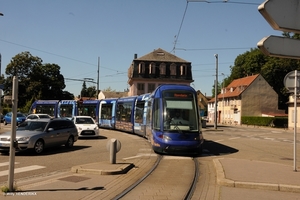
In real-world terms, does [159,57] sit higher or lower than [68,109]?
higher

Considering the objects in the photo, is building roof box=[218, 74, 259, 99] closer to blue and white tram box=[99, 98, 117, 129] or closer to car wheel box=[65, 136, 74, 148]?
blue and white tram box=[99, 98, 117, 129]

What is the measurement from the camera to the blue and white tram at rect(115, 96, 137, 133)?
93.5ft

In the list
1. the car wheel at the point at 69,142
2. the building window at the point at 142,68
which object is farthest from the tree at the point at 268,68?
the car wheel at the point at 69,142

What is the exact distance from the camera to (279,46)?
7.74 metres

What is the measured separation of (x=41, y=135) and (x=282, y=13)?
11763 millimetres

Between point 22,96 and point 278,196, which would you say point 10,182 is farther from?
point 22,96

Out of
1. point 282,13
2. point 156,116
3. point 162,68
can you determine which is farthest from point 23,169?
point 162,68

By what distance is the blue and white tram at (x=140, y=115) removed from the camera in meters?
24.4

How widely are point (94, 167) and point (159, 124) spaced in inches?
214

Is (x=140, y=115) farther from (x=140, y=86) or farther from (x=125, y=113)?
(x=140, y=86)

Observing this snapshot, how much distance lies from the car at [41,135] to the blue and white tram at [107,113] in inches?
561

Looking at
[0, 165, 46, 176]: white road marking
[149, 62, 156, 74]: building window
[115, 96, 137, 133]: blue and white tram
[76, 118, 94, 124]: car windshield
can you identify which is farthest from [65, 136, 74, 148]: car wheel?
[149, 62, 156, 74]: building window

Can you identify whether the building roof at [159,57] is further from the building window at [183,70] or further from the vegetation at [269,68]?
the vegetation at [269,68]

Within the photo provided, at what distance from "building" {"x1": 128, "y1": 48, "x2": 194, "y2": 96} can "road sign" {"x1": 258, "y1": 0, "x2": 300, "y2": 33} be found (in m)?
58.3
